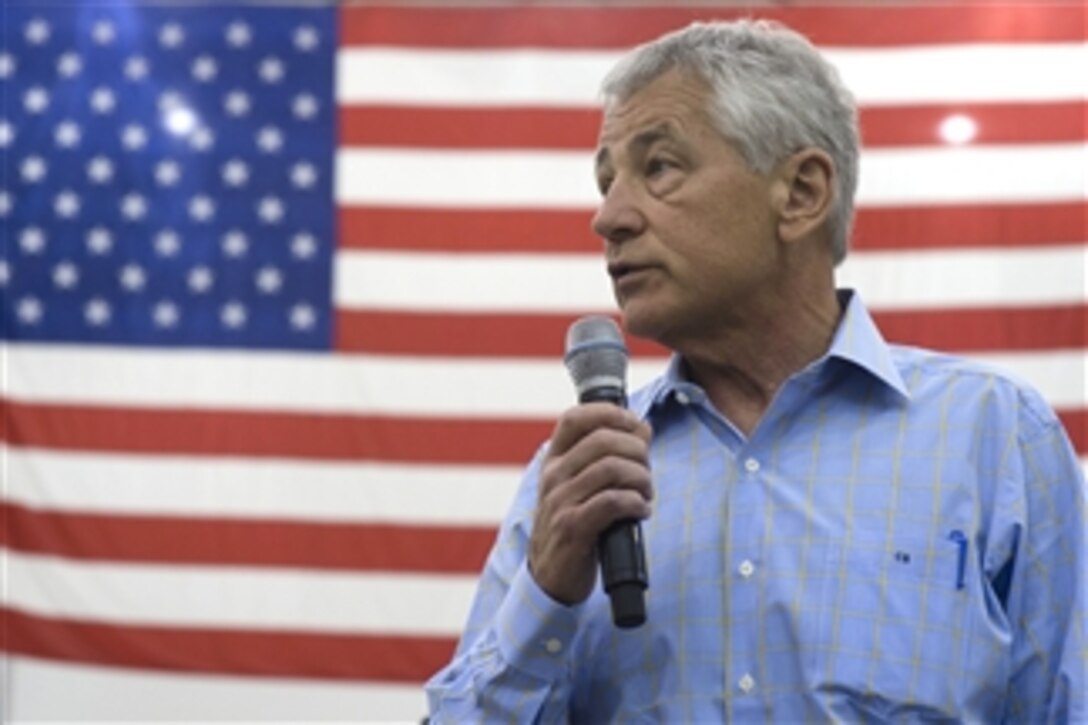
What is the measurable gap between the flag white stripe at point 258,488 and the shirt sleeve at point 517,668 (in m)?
2.12

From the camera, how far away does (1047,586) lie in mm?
1339

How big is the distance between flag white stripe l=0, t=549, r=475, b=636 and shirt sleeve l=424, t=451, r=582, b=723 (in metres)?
2.13

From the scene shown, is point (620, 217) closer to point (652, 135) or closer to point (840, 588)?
point (652, 135)

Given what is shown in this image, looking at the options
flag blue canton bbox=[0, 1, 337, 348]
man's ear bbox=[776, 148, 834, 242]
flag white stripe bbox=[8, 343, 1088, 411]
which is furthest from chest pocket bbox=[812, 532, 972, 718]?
flag blue canton bbox=[0, 1, 337, 348]

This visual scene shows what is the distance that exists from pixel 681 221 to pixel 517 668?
0.45 metres

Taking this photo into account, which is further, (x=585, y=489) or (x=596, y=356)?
(x=596, y=356)

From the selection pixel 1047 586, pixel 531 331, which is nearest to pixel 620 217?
pixel 1047 586

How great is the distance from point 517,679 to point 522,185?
237cm

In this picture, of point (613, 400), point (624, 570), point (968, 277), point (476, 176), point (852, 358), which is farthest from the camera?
point (476, 176)

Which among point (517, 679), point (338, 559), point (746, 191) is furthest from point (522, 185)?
point (517, 679)

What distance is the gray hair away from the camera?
151 centimetres

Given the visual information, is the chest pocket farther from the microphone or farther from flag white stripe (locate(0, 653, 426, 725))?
flag white stripe (locate(0, 653, 426, 725))

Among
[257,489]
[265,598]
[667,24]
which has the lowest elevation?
[265,598]

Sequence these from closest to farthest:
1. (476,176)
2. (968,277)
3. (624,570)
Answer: (624,570)
(968,277)
(476,176)
